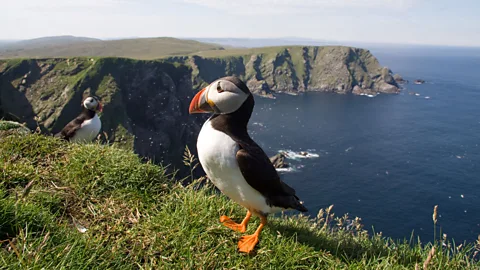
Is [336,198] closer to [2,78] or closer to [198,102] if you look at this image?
[198,102]

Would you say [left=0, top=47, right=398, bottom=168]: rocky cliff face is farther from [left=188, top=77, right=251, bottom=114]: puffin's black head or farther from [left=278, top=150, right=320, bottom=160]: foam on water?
[left=188, top=77, right=251, bottom=114]: puffin's black head

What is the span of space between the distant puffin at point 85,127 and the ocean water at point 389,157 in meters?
47.0

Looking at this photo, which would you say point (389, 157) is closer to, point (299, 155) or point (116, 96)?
point (299, 155)

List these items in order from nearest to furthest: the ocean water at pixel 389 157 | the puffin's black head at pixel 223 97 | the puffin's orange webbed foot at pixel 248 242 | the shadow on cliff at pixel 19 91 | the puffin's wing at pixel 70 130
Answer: the puffin's orange webbed foot at pixel 248 242 < the puffin's black head at pixel 223 97 < the puffin's wing at pixel 70 130 < the ocean water at pixel 389 157 < the shadow on cliff at pixel 19 91

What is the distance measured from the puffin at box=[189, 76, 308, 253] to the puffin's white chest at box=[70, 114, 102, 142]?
Result: 592 centimetres

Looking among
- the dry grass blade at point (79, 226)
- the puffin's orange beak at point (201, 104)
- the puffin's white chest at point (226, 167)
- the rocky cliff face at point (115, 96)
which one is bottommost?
the rocky cliff face at point (115, 96)

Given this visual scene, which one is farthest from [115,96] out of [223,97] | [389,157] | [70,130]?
[223,97]

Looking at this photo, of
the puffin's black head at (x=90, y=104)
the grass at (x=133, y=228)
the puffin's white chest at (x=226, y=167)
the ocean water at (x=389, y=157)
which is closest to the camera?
the grass at (x=133, y=228)

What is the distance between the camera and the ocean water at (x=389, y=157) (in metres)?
55.3

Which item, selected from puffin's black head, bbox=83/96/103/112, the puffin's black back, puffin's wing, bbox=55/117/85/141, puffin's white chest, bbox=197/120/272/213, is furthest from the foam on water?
puffin's white chest, bbox=197/120/272/213

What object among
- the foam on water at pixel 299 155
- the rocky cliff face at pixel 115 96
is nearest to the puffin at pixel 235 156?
the foam on water at pixel 299 155

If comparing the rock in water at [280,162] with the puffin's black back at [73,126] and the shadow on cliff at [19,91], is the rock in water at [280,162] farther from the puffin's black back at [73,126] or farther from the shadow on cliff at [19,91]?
the shadow on cliff at [19,91]

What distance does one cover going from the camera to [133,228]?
432 centimetres

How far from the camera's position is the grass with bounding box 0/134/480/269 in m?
3.42
